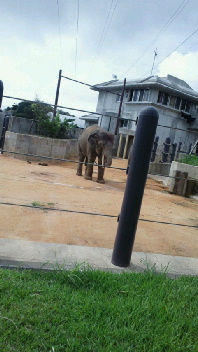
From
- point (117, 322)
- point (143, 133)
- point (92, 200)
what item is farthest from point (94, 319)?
point (92, 200)

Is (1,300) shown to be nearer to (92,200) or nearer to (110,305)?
(110,305)

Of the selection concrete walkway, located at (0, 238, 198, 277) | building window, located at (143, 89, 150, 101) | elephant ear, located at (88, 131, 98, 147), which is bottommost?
concrete walkway, located at (0, 238, 198, 277)

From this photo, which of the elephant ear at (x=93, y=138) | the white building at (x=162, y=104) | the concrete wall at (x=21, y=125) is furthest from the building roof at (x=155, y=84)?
the elephant ear at (x=93, y=138)

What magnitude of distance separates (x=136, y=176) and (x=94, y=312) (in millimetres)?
1057

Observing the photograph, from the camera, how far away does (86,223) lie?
4289 mm

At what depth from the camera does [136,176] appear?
2.38m

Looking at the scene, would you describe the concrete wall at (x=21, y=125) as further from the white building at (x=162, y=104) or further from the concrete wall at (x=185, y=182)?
the white building at (x=162, y=104)

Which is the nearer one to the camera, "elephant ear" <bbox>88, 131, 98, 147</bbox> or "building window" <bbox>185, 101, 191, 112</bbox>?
"elephant ear" <bbox>88, 131, 98, 147</bbox>

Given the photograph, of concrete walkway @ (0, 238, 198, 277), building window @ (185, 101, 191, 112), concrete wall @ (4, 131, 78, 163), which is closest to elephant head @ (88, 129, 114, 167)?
concrete wall @ (4, 131, 78, 163)

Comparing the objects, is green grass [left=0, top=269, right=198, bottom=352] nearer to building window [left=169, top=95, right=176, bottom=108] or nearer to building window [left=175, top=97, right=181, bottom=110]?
building window [left=169, top=95, right=176, bottom=108]

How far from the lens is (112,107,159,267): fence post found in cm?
237

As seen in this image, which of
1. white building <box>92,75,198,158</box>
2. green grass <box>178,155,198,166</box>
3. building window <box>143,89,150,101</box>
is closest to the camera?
green grass <box>178,155,198,166</box>

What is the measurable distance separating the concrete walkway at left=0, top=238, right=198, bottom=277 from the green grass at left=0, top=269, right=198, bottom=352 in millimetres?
149

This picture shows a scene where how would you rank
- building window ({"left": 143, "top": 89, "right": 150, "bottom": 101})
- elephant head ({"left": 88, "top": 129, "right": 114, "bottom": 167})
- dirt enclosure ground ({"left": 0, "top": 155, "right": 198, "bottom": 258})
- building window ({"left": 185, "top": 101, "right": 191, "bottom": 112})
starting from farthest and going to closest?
building window ({"left": 185, "top": 101, "right": 191, "bottom": 112}), building window ({"left": 143, "top": 89, "right": 150, "bottom": 101}), elephant head ({"left": 88, "top": 129, "right": 114, "bottom": 167}), dirt enclosure ground ({"left": 0, "top": 155, "right": 198, "bottom": 258})
